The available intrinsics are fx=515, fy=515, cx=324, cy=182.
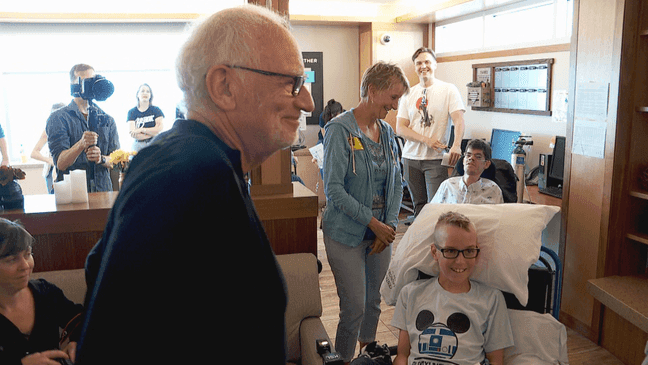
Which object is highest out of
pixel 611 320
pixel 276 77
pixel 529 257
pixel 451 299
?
pixel 276 77

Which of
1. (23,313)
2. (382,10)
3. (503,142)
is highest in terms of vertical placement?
(382,10)

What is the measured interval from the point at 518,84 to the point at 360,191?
10.9 feet

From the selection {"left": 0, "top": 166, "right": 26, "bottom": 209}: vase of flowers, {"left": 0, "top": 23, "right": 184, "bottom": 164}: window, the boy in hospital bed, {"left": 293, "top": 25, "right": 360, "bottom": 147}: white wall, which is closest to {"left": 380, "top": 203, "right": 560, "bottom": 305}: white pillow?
the boy in hospital bed

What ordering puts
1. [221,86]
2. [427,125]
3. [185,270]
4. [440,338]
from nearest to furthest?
[185,270], [221,86], [440,338], [427,125]

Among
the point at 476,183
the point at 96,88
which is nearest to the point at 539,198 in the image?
the point at 476,183

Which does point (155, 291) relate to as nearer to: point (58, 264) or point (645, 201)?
point (58, 264)

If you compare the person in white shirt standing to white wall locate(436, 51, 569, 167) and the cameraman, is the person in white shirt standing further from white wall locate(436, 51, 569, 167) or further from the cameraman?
the cameraman

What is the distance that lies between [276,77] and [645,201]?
2858 mm

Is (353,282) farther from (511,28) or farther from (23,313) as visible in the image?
(511,28)

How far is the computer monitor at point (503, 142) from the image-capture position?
492 cm

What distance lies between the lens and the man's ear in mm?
798

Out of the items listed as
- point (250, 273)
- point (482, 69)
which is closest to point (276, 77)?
point (250, 273)

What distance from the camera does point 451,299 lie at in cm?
198

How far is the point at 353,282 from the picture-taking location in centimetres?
240
